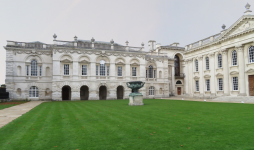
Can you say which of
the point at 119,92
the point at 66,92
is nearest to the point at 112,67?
the point at 119,92

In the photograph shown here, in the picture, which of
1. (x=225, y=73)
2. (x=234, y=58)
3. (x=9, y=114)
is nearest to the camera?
(x=9, y=114)

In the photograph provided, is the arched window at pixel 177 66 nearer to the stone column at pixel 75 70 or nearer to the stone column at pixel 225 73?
the stone column at pixel 225 73

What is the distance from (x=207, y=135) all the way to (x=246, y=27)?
2861cm

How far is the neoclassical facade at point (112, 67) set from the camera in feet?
98.2

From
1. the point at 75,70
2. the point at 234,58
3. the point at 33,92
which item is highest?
the point at 234,58

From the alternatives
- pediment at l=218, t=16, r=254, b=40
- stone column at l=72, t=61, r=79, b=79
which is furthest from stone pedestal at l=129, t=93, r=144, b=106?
pediment at l=218, t=16, r=254, b=40

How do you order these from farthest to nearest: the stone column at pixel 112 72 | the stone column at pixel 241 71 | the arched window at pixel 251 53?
1. the stone column at pixel 112 72
2. the stone column at pixel 241 71
3. the arched window at pixel 251 53

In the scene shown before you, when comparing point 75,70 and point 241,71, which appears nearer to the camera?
point 241,71

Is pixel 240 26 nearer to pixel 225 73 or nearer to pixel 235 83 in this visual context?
pixel 225 73

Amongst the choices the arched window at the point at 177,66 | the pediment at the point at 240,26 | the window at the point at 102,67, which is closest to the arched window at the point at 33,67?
the window at the point at 102,67

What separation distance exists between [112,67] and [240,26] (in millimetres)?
23930

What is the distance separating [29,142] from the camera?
21.5ft

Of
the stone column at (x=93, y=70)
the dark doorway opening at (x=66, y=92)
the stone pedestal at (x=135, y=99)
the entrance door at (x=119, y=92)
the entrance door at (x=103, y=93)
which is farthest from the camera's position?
the entrance door at (x=119, y=92)

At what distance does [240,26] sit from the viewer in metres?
29.8
